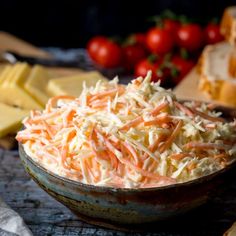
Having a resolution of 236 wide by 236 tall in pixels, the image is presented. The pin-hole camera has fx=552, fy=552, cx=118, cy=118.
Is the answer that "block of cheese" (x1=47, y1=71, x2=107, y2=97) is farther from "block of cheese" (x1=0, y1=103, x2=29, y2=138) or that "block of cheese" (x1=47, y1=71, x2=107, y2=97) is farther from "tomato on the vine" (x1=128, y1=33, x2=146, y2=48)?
"tomato on the vine" (x1=128, y1=33, x2=146, y2=48)

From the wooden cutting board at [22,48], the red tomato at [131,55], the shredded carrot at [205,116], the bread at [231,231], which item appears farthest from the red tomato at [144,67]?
the bread at [231,231]

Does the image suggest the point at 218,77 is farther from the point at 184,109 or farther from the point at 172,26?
the point at 184,109

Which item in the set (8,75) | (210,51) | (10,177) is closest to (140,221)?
(10,177)

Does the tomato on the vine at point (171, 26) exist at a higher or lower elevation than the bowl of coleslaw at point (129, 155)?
lower

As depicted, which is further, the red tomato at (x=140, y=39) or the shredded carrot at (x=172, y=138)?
the red tomato at (x=140, y=39)

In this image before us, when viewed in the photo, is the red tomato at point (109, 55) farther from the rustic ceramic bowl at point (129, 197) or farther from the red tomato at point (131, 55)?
the rustic ceramic bowl at point (129, 197)

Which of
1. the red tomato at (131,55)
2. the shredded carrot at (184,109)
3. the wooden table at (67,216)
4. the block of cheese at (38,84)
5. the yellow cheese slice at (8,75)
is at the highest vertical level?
the shredded carrot at (184,109)

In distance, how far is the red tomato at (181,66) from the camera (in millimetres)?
4004

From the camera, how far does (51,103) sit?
95.1 inches

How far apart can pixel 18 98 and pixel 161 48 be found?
1.51 m

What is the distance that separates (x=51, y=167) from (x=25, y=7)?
315cm

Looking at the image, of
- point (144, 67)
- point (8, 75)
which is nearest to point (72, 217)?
point (8, 75)

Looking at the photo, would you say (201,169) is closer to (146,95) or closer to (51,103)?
(146,95)

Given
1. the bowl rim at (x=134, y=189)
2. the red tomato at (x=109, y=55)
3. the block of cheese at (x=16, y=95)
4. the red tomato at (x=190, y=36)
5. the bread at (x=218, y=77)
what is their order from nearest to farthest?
1. the bowl rim at (x=134, y=189)
2. the block of cheese at (x=16, y=95)
3. the bread at (x=218, y=77)
4. the red tomato at (x=109, y=55)
5. the red tomato at (x=190, y=36)
